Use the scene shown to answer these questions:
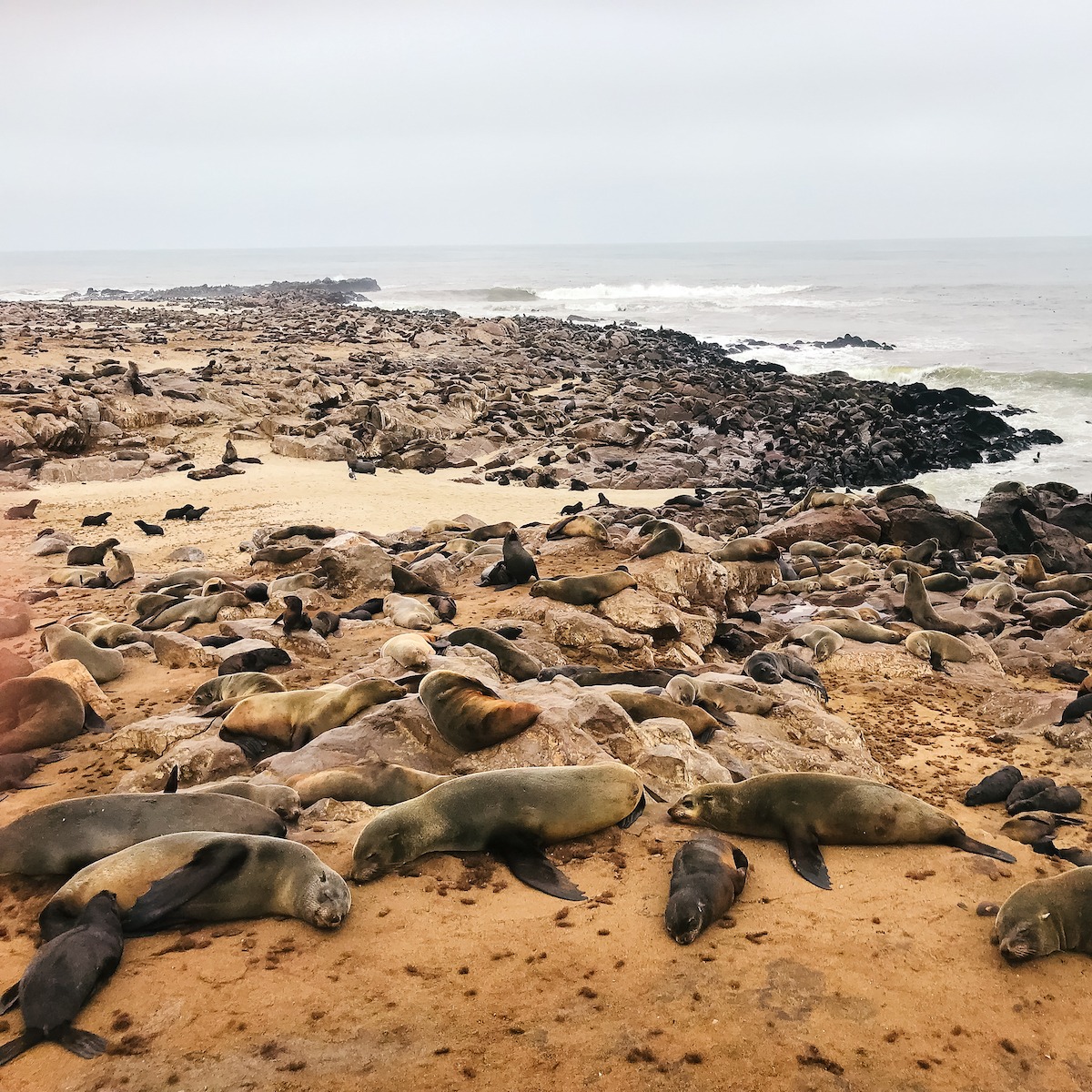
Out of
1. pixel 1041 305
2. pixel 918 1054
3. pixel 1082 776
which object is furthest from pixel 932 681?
pixel 1041 305

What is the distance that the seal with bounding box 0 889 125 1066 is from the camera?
10.3 ft

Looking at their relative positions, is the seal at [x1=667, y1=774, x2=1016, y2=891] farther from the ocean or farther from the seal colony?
the ocean

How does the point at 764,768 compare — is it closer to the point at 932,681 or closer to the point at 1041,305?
the point at 932,681

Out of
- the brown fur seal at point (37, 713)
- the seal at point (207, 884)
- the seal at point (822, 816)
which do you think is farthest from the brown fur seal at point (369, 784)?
the brown fur seal at point (37, 713)

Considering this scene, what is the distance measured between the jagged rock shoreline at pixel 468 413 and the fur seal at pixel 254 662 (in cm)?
1231

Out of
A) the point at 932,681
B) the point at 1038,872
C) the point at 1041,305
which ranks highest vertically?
the point at 1041,305

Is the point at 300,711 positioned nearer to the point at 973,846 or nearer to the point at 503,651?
the point at 503,651

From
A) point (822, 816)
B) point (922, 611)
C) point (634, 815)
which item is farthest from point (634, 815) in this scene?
point (922, 611)

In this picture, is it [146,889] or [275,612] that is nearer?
[146,889]

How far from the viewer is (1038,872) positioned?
4.69m

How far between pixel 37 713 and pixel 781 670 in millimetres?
6905

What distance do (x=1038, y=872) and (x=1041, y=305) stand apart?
72.7 m

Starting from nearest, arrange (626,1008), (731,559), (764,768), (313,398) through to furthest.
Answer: (626,1008) < (764,768) < (731,559) < (313,398)

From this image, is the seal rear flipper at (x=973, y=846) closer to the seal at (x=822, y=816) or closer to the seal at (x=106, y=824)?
the seal at (x=822, y=816)
